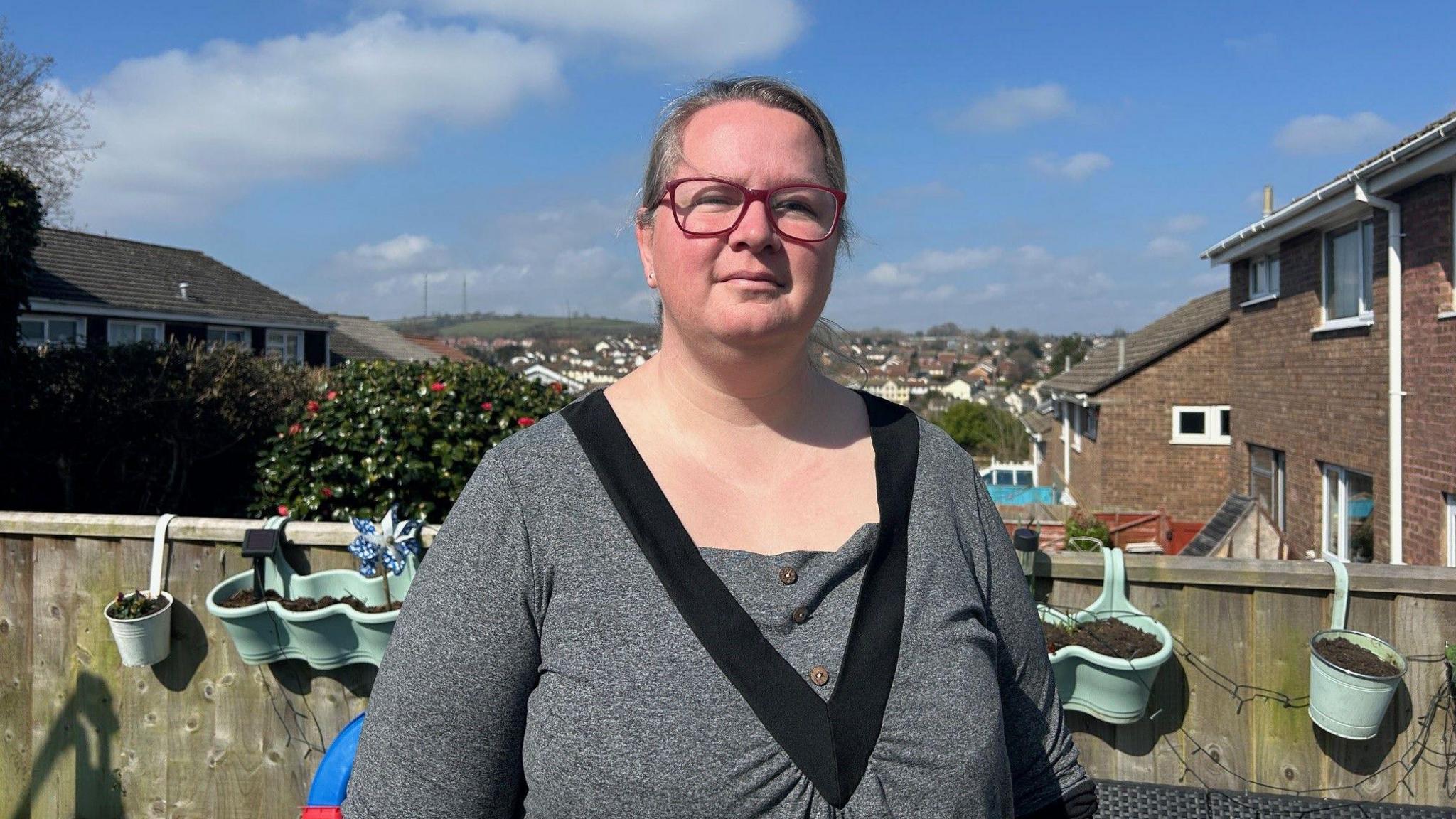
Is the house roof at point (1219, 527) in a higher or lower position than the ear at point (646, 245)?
lower

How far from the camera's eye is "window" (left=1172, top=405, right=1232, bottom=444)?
21.1 m

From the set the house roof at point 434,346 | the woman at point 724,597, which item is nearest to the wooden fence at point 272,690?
the woman at point 724,597

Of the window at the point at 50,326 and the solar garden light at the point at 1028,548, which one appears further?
the window at the point at 50,326

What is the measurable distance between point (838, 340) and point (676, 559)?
643mm

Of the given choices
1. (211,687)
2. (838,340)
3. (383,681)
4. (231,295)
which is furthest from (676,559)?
(231,295)

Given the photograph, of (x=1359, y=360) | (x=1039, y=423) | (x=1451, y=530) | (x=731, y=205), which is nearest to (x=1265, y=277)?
(x=1359, y=360)

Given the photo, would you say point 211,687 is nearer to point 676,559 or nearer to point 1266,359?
point 676,559

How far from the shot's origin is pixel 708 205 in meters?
1.27

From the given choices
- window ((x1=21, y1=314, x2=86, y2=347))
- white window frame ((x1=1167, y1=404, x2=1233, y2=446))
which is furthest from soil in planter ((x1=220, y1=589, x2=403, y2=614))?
white window frame ((x1=1167, y1=404, x2=1233, y2=446))

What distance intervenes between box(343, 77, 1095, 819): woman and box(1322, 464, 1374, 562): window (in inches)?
423

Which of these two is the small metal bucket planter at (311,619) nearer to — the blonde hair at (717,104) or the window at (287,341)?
the blonde hair at (717,104)

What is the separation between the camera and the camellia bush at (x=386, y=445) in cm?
414

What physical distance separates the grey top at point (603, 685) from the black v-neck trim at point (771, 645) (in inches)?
0.5

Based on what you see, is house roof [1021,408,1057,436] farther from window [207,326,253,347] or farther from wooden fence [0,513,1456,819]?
wooden fence [0,513,1456,819]
